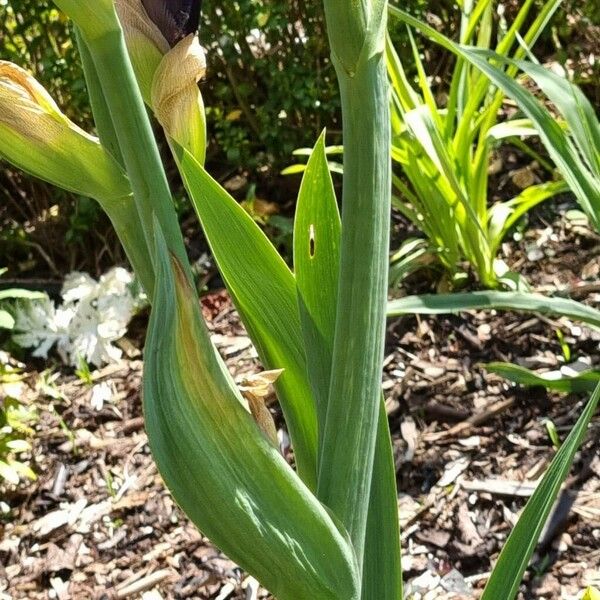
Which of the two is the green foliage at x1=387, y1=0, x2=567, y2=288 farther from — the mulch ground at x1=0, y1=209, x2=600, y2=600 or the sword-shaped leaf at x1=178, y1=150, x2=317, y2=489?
the sword-shaped leaf at x1=178, y1=150, x2=317, y2=489

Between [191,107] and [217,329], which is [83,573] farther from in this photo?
[191,107]

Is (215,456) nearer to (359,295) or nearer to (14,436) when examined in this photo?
(359,295)

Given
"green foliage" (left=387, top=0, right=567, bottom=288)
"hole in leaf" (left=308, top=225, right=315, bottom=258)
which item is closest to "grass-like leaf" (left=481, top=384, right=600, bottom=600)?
"hole in leaf" (left=308, top=225, right=315, bottom=258)

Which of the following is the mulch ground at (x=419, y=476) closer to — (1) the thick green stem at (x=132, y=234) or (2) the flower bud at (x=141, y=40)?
(1) the thick green stem at (x=132, y=234)

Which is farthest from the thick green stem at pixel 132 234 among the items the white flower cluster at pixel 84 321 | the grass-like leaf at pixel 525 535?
the white flower cluster at pixel 84 321

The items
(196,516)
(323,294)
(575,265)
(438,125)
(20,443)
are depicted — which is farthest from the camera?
(575,265)

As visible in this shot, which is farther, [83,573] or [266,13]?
[266,13]

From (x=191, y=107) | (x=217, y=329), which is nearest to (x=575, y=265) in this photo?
(x=217, y=329)
